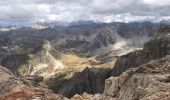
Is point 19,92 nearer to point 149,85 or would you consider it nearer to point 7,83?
point 7,83

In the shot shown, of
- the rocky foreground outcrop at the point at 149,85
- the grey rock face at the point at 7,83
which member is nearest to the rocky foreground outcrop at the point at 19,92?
the grey rock face at the point at 7,83

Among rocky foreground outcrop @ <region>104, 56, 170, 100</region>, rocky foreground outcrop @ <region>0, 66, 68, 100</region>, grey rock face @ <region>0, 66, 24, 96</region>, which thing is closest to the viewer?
rocky foreground outcrop @ <region>104, 56, 170, 100</region>

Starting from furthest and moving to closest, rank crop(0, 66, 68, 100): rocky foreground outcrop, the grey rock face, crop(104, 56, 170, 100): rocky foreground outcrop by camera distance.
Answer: the grey rock face → crop(0, 66, 68, 100): rocky foreground outcrop → crop(104, 56, 170, 100): rocky foreground outcrop

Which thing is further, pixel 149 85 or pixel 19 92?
pixel 19 92

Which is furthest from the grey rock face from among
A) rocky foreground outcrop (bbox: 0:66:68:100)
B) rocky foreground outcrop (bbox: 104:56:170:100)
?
rocky foreground outcrop (bbox: 104:56:170:100)

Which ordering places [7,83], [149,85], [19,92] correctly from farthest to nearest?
[7,83], [19,92], [149,85]

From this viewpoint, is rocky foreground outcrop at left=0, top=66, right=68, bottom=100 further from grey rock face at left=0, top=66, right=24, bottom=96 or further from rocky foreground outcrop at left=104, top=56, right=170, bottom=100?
rocky foreground outcrop at left=104, top=56, right=170, bottom=100

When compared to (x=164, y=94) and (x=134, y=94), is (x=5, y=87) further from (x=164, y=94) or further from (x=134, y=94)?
(x=164, y=94)

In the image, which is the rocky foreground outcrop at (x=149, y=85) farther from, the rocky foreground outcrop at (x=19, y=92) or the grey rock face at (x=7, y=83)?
the grey rock face at (x=7, y=83)

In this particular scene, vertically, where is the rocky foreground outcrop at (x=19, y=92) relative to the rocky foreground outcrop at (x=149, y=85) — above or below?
below

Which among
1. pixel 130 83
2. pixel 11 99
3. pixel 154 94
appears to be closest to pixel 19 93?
pixel 11 99

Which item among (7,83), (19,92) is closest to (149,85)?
(19,92)

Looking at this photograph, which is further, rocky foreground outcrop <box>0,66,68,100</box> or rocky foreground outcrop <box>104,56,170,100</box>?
rocky foreground outcrop <box>0,66,68,100</box>
